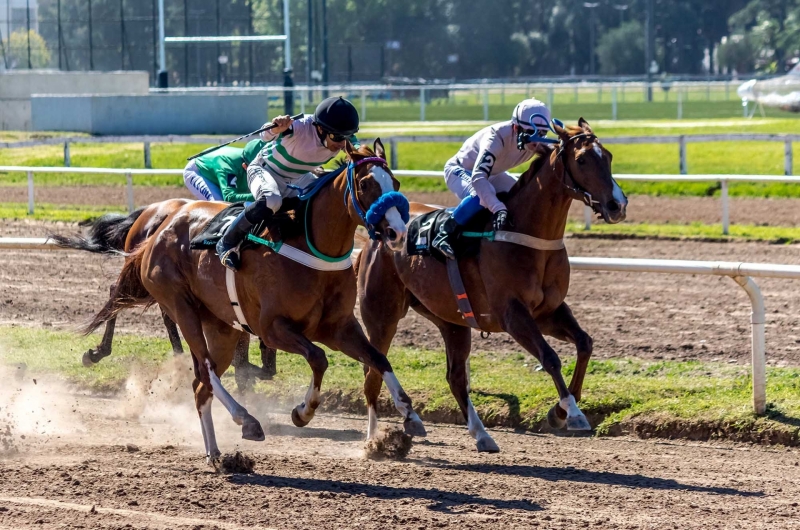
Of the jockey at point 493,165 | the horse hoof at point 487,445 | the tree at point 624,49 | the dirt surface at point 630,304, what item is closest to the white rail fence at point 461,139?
the dirt surface at point 630,304

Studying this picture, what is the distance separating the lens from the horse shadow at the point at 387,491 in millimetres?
5016

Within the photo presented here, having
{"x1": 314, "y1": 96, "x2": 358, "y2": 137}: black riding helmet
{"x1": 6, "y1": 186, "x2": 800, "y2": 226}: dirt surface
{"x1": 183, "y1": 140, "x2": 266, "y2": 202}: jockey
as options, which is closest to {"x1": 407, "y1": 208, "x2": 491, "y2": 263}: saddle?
{"x1": 314, "y1": 96, "x2": 358, "y2": 137}: black riding helmet

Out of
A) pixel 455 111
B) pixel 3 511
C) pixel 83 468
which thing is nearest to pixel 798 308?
pixel 83 468

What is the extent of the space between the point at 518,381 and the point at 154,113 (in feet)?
70.3

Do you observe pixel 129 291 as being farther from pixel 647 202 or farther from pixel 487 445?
pixel 647 202

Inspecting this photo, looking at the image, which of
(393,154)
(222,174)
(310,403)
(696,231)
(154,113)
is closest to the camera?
(310,403)

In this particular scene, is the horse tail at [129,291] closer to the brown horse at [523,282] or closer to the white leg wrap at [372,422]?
the brown horse at [523,282]

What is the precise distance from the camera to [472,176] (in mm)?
6547

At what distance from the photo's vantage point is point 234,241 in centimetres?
612

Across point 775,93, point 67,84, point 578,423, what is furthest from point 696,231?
point 67,84

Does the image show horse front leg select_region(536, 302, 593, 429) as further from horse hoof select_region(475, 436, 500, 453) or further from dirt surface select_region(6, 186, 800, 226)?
dirt surface select_region(6, 186, 800, 226)

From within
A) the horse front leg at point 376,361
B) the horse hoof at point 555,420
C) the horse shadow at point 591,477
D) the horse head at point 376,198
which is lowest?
the horse shadow at point 591,477

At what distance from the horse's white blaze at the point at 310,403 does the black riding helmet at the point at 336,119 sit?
52.3 inches

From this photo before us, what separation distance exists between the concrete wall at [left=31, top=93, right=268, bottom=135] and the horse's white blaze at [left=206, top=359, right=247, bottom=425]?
2149cm
